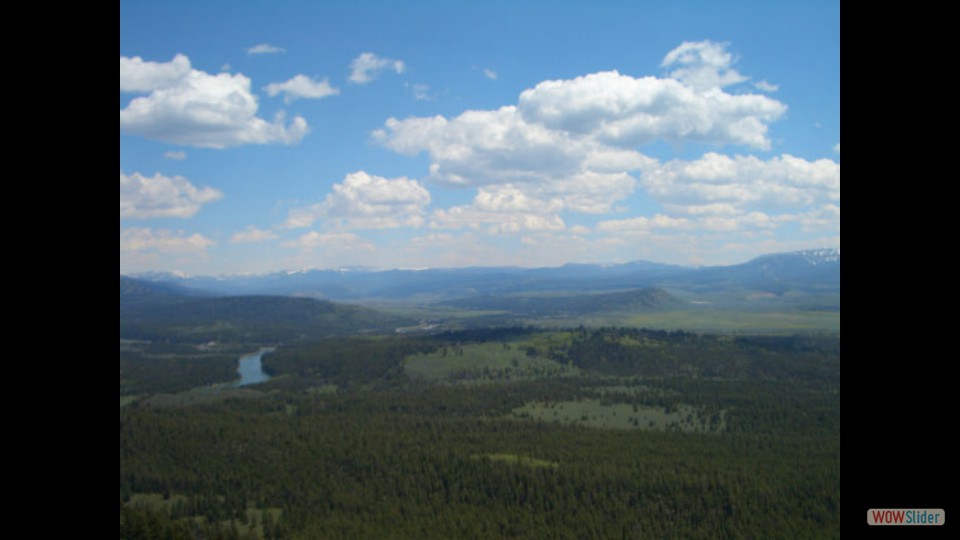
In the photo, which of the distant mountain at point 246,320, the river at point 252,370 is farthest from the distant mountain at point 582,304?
the river at point 252,370

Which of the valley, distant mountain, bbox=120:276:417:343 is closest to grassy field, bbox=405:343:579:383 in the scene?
the valley

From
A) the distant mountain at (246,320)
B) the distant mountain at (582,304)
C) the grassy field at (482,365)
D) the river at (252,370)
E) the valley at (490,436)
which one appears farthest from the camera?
the distant mountain at (582,304)

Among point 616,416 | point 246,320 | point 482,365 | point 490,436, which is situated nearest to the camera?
point 490,436

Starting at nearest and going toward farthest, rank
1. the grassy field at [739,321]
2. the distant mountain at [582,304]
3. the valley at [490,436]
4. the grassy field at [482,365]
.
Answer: the valley at [490,436]
the grassy field at [482,365]
the grassy field at [739,321]
the distant mountain at [582,304]

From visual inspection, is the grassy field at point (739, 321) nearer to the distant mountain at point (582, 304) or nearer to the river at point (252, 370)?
the distant mountain at point (582, 304)

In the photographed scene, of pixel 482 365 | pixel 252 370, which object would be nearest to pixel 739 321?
pixel 482 365

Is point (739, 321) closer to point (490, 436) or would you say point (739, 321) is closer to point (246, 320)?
point (490, 436)

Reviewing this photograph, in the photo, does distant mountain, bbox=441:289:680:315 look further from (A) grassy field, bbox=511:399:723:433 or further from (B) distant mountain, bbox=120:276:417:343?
(A) grassy field, bbox=511:399:723:433
